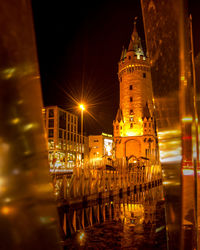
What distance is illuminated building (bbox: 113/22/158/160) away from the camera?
43.5m

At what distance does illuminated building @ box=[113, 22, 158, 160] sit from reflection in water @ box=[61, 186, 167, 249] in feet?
113

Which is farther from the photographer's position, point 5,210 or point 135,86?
point 135,86

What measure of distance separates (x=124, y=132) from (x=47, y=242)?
44458 millimetres

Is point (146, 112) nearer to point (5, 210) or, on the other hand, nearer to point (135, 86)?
point (135, 86)

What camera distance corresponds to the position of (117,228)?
6.39 metres

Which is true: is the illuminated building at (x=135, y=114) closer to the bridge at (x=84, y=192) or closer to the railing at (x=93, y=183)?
the railing at (x=93, y=183)

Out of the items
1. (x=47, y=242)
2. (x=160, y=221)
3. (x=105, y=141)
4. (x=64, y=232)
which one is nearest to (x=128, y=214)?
(x=160, y=221)

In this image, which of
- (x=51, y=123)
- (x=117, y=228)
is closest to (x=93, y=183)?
(x=117, y=228)

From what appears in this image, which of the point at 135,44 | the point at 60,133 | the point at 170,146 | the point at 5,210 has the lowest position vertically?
the point at 5,210

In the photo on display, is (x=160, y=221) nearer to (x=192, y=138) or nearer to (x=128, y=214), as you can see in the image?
(x=128, y=214)

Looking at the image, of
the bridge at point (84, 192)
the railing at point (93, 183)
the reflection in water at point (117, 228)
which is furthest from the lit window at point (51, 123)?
the reflection in water at point (117, 228)

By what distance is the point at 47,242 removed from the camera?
49.6 inches

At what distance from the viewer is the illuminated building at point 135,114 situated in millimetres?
43519

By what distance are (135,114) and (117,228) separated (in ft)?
128
